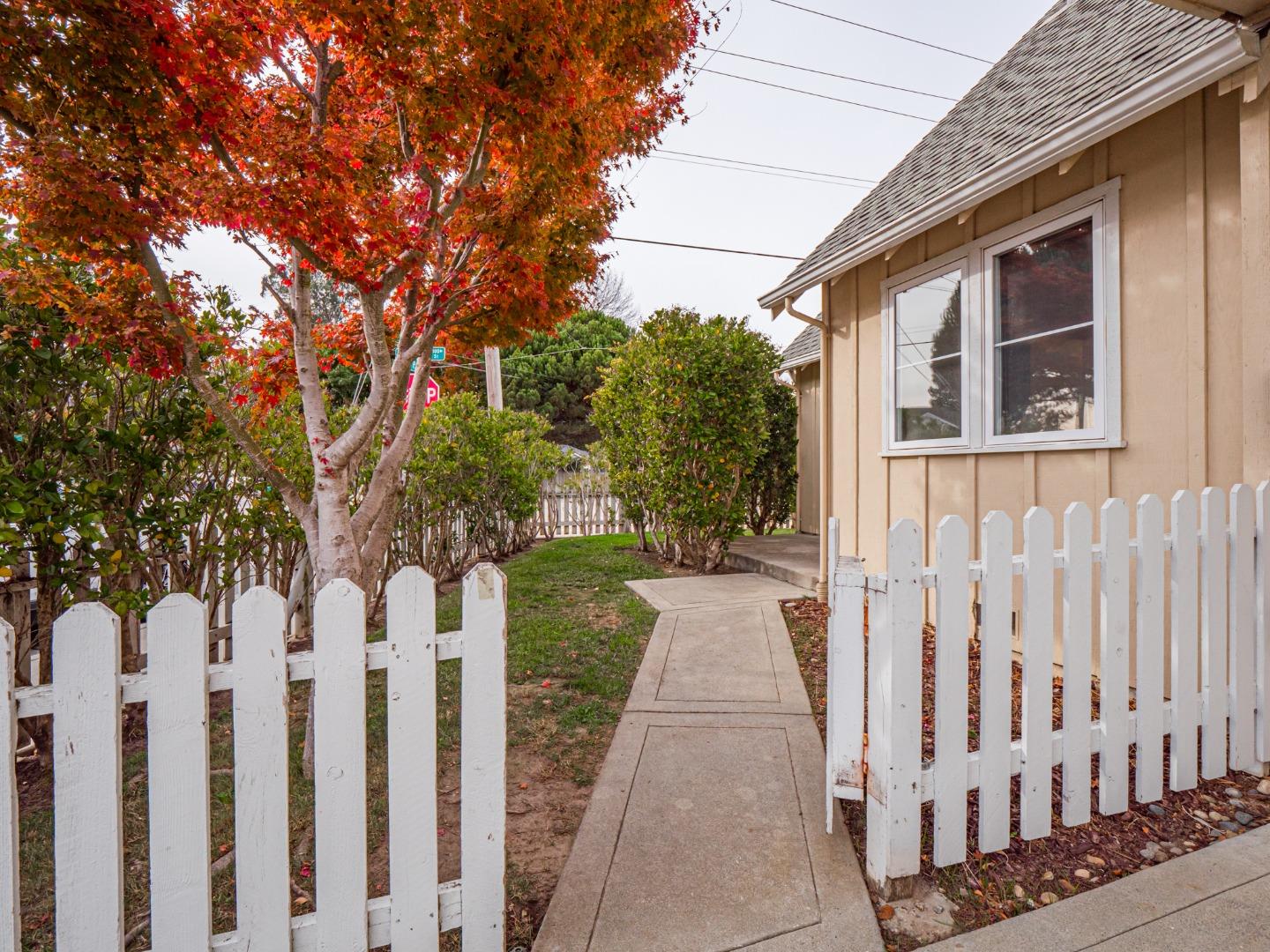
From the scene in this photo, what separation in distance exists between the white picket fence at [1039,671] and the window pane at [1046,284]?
1477 millimetres

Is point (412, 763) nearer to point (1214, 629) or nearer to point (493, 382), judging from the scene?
point (1214, 629)

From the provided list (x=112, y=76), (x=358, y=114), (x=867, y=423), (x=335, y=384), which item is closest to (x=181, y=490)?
(x=112, y=76)

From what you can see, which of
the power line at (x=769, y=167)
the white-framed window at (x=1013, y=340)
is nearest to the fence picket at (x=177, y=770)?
the white-framed window at (x=1013, y=340)

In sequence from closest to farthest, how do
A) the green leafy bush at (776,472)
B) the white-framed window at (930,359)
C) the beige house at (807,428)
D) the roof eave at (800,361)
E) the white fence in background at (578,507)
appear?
the white-framed window at (930,359), the roof eave at (800,361), the beige house at (807,428), the green leafy bush at (776,472), the white fence in background at (578,507)

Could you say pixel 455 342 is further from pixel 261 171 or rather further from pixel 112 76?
pixel 112 76

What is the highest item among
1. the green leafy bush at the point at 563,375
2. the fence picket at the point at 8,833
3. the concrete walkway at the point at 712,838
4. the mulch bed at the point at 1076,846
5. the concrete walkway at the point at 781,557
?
the green leafy bush at the point at 563,375

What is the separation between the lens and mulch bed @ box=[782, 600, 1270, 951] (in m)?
1.81

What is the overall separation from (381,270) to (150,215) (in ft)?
2.85

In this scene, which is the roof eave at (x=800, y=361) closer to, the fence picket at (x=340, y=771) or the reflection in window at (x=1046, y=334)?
the reflection in window at (x=1046, y=334)

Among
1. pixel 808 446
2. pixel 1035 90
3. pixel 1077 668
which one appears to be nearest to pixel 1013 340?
pixel 1035 90

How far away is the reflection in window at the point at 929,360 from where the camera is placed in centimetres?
422

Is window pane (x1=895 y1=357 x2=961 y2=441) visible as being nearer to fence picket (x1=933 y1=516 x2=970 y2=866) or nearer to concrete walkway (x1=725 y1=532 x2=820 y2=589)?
concrete walkway (x1=725 y1=532 x2=820 y2=589)

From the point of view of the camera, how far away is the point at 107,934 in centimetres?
130

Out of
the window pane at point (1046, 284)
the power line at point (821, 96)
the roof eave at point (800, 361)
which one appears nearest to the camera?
the window pane at point (1046, 284)
